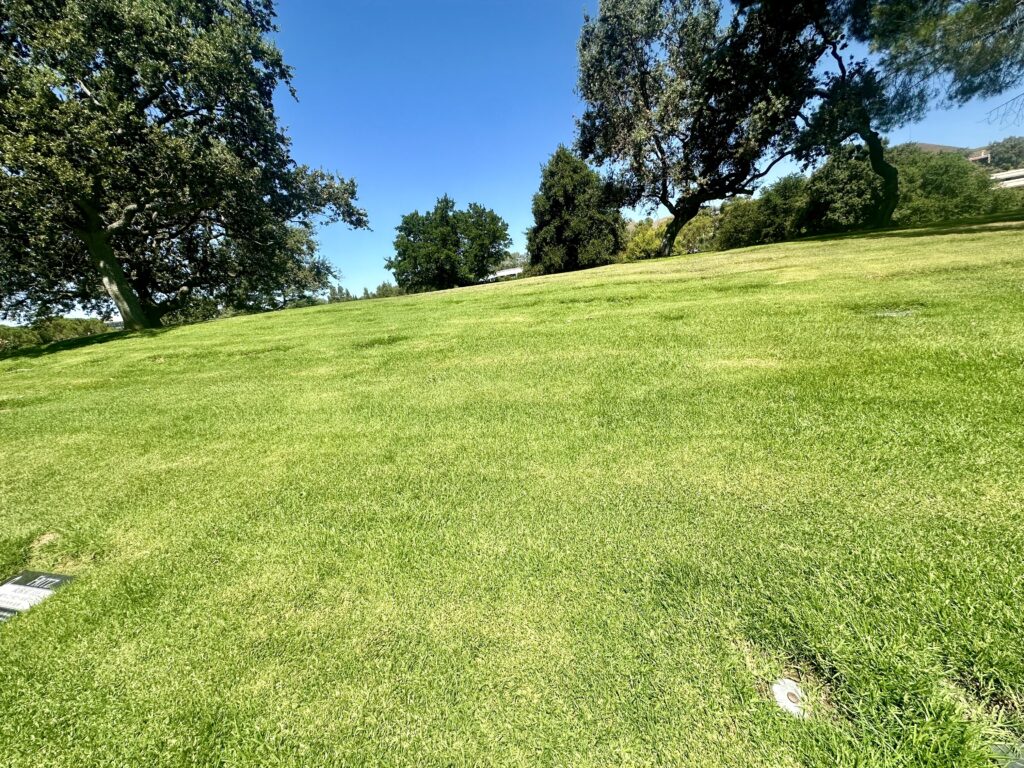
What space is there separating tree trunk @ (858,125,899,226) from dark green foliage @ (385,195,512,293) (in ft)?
129

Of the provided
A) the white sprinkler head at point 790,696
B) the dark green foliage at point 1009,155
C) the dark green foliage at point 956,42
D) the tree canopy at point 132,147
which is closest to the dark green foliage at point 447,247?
the tree canopy at point 132,147

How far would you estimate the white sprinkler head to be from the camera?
1.34 meters

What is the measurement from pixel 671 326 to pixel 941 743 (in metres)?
5.19

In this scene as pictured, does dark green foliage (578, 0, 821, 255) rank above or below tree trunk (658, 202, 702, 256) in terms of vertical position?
above

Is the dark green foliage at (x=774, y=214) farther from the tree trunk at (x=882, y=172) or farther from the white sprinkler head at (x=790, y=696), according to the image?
the white sprinkler head at (x=790, y=696)

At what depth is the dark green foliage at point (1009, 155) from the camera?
92.2 meters

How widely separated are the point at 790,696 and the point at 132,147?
18.2 metres

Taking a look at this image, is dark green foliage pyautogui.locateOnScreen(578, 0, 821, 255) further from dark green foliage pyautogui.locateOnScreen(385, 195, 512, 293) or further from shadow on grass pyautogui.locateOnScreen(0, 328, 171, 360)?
dark green foliage pyautogui.locateOnScreen(385, 195, 512, 293)

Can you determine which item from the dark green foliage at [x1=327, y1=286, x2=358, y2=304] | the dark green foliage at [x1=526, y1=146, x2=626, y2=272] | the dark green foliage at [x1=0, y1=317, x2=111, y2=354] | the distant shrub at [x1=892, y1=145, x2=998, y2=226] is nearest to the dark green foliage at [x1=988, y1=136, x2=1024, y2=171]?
the distant shrub at [x1=892, y1=145, x2=998, y2=226]

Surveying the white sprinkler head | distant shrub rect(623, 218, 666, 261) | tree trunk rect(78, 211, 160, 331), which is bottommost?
the white sprinkler head

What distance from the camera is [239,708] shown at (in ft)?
4.96

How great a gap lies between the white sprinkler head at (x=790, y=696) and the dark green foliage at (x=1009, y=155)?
14222 cm

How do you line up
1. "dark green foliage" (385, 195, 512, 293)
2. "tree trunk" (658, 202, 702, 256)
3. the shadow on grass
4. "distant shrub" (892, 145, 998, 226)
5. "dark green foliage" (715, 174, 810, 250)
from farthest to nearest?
"dark green foliage" (385, 195, 512, 293), "dark green foliage" (715, 174, 810, 250), "distant shrub" (892, 145, 998, 226), "tree trunk" (658, 202, 702, 256), the shadow on grass

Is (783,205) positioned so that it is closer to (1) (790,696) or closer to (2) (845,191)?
(2) (845,191)
